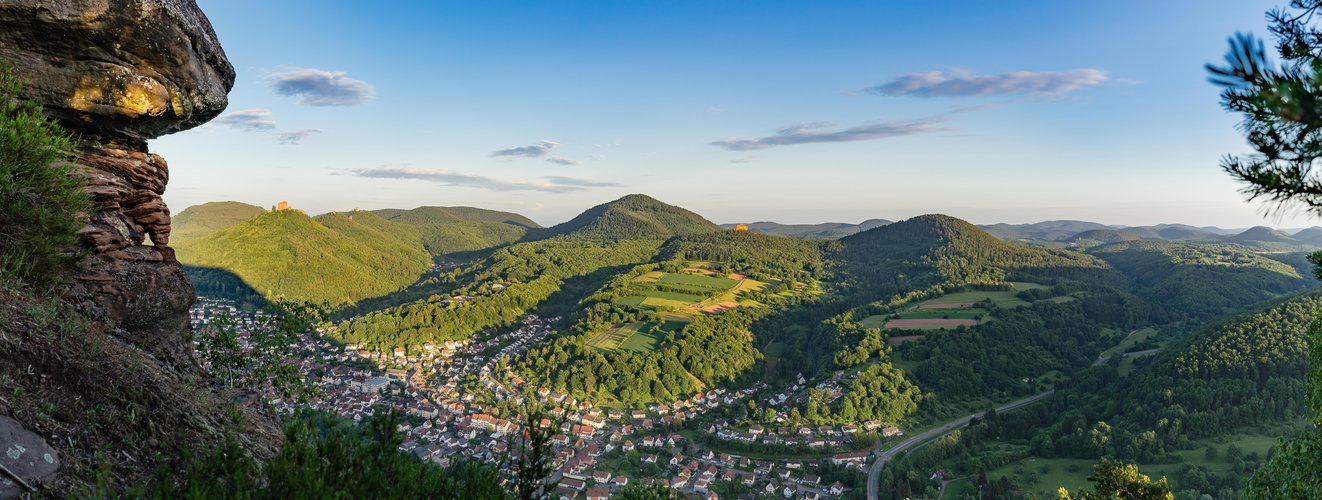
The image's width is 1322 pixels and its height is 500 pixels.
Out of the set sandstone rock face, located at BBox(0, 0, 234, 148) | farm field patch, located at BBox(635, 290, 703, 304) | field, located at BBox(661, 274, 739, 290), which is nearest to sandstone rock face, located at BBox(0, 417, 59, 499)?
sandstone rock face, located at BBox(0, 0, 234, 148)

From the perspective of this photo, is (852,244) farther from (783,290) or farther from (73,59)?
(73,59)

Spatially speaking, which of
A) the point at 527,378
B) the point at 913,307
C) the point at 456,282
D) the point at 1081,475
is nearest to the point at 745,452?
the point at 1081,475

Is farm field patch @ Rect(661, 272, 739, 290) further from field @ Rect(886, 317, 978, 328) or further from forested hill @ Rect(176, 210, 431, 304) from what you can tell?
forested hill @ Rect(176, 210, 431, 304)

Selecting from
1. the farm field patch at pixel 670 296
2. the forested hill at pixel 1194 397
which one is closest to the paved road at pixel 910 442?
the forested hill at pixel 1194 397

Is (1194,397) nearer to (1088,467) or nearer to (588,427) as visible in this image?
(1088,467)

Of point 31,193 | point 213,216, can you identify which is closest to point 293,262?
point 31,193
